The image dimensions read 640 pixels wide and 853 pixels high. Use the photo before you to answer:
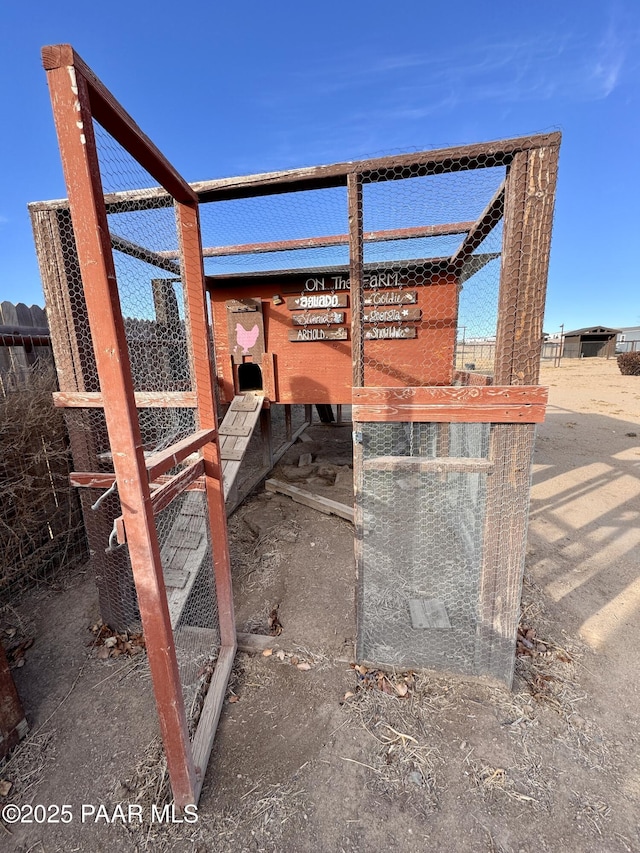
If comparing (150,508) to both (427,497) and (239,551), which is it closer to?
(427,497)

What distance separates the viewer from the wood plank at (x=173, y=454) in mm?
1307

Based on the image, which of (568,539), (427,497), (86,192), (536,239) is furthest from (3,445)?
(568,539)

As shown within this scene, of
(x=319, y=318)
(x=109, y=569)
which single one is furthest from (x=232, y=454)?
(x=319, y=318)

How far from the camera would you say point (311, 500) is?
4.64 m

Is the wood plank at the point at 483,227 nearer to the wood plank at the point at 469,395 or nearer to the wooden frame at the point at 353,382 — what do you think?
the wooden frame at the point at 353,382

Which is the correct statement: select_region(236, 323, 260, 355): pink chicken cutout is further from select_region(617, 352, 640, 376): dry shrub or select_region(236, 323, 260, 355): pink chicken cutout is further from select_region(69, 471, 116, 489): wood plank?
select_region(617, 352, 640, 376): dry shrub

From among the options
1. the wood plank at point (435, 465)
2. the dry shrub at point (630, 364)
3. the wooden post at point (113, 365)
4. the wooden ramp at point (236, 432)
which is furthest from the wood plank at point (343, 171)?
the dry shrub at point (630, 364)

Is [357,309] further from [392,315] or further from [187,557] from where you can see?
[392,315]

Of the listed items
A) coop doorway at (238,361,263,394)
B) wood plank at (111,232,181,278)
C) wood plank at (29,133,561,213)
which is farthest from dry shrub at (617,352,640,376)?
wood plank at (111,232,181,278)

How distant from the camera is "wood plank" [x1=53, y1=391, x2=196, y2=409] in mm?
2141

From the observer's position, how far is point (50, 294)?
2260 millimetres

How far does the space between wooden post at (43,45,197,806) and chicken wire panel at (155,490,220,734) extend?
590mm

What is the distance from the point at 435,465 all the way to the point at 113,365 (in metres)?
1.54

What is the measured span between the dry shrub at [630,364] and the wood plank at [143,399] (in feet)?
71.1
